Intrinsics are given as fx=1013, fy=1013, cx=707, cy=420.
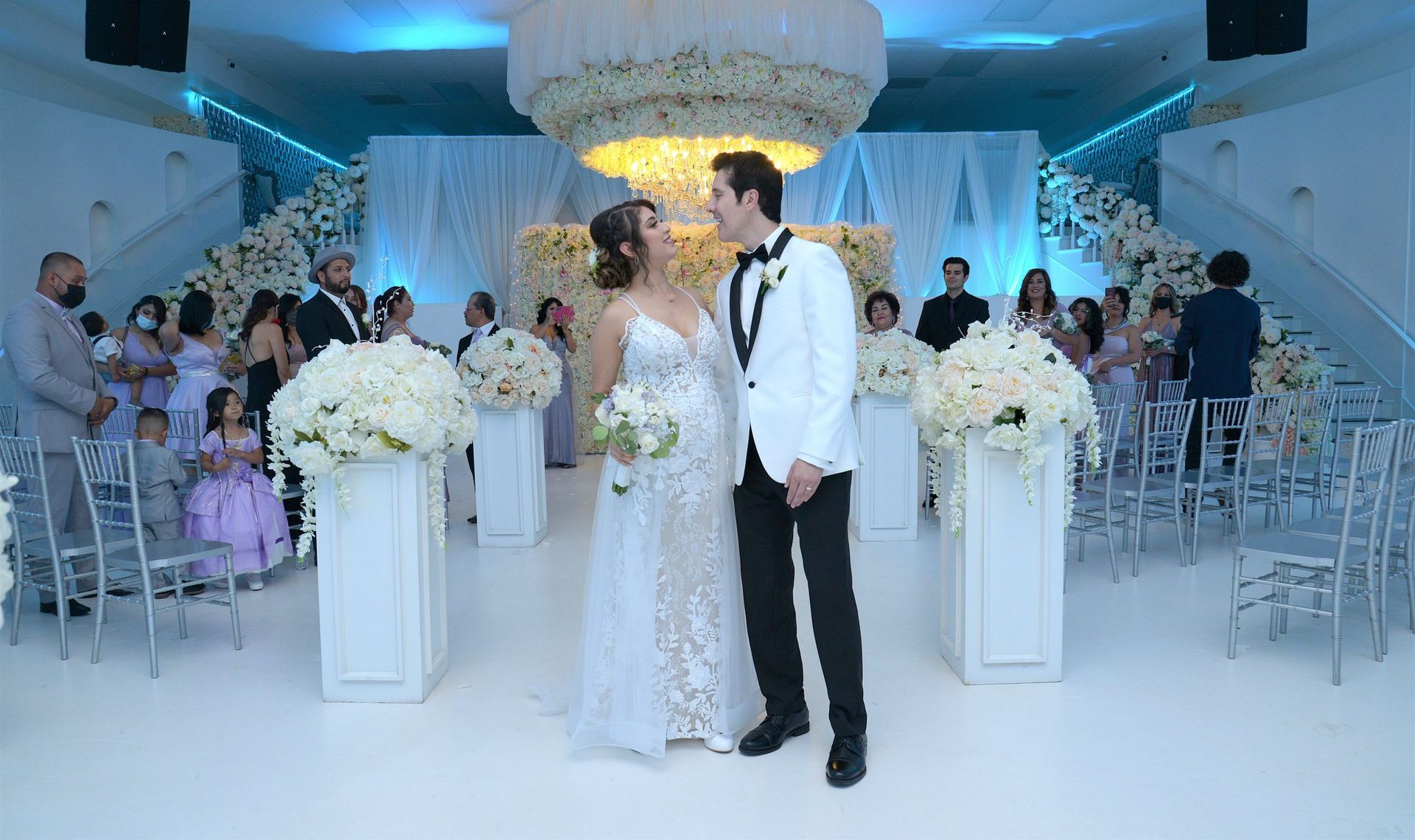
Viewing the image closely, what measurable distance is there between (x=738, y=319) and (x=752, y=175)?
453mm

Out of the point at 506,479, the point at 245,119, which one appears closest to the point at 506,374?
the point at 506,479

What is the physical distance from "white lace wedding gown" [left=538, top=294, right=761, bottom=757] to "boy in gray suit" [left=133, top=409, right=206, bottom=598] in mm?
2894

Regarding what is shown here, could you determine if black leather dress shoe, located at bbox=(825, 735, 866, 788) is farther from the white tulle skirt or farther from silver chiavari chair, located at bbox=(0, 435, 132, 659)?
silver chiavari chair, located at bbox=(0, 435, 132, 659)

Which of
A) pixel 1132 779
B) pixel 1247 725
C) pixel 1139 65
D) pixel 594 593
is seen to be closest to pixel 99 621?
pixel 594 593

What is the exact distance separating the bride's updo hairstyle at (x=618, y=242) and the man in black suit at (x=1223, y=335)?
4521mm

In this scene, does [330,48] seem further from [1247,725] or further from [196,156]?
[1247,725]

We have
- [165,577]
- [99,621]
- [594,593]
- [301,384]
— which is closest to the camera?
[594,593]

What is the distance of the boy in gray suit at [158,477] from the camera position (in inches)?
202

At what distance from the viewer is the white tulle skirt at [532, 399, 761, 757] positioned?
3369 mm

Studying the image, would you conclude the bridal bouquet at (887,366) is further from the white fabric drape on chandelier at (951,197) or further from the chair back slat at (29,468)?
the white fabric drape on chandelier at (951,197)

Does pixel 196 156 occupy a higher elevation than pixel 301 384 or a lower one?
higher

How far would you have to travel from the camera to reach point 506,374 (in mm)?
6578

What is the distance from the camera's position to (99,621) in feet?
14.3

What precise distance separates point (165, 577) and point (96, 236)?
6.68m
